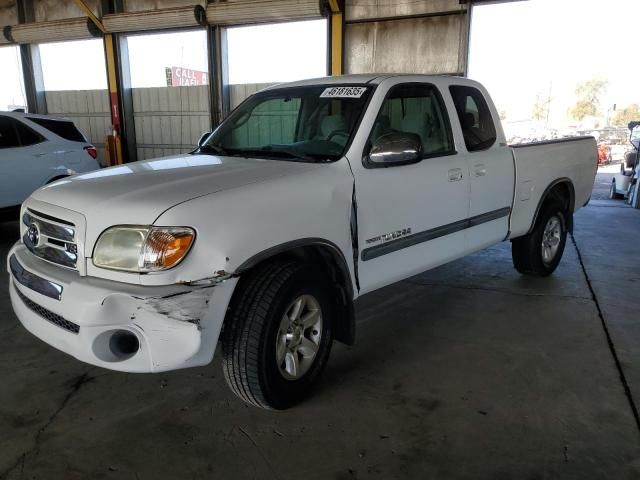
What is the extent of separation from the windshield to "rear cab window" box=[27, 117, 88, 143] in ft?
13.9

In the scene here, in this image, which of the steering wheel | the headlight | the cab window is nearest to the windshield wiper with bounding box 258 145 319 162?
the steering wheel

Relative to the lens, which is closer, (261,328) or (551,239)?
(261,328)

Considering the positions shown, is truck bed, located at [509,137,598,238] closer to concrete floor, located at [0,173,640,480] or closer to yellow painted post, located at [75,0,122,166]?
concrete floor, located at [0,173,640,480]

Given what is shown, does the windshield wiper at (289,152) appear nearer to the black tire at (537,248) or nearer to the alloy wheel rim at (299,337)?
the alloy wheel rim at (299,337)

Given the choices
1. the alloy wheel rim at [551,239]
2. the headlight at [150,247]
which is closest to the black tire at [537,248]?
the alloy wheel rim at [551,239]

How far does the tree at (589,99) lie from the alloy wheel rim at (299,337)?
43736 millimetres

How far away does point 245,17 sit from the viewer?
11.3 meters

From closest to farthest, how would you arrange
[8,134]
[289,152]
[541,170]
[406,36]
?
[289,152] < [541,170] < [8,134] < [406,36]

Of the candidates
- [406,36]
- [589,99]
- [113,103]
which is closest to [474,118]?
[406,36]

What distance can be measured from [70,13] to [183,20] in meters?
4.24

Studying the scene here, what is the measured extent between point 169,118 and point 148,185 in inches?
458

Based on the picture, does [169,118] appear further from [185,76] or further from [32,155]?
[32,155]

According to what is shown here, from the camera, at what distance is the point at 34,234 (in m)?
2.62

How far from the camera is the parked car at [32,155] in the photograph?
20.2ft
